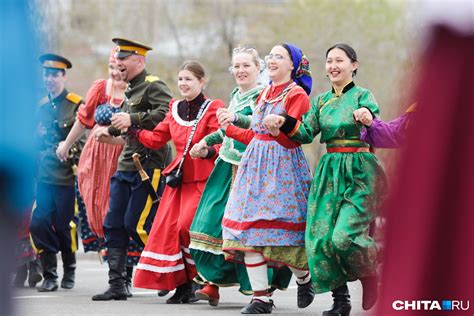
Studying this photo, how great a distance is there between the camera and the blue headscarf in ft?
27.6

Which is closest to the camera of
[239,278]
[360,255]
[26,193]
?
[26,193]

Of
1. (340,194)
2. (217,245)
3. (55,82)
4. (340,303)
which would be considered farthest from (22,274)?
(340,194)

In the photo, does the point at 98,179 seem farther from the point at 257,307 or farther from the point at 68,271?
the point at 257,307

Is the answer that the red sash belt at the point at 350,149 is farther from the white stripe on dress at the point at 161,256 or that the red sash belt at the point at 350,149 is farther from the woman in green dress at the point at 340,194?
the white stripe on dress at the point at 161,256

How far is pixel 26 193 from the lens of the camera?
10.5 feet

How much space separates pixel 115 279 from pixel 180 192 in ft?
2.79

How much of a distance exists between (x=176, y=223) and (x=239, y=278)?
75cm

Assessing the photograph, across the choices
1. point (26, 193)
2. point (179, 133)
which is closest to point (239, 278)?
Answer: point (179, 133)

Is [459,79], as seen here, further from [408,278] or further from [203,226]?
[203,226]

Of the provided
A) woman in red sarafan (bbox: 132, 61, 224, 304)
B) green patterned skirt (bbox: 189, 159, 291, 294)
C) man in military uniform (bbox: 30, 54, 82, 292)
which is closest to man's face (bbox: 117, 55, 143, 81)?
woman in red sarafan (bbox: 132, 61, 224, 304)

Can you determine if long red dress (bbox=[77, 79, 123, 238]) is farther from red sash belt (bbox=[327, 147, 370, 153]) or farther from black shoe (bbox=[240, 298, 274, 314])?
red sash belt (bbox=[327, 147, 370, 153])

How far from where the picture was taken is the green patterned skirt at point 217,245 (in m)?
8.98

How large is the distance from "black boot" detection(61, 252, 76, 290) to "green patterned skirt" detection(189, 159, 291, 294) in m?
2.21

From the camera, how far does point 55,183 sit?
10.9 metres
